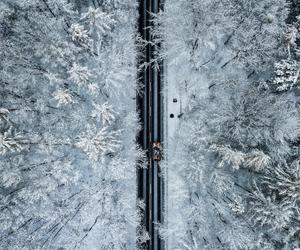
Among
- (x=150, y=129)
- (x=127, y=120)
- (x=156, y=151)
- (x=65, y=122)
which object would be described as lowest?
(x=156, y=151)

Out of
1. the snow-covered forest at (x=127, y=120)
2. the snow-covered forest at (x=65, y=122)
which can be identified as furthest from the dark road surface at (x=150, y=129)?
the snow-covered forest at (x=65, y=122)

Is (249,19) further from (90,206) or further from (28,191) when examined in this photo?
(28,191)

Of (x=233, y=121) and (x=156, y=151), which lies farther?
(x=156, y=151)

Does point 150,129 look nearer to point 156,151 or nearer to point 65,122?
point 156,151

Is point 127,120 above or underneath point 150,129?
above

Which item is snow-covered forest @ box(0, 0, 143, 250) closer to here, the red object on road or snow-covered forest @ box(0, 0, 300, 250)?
snow-covered forest @ box(0, 0, 300, 250)

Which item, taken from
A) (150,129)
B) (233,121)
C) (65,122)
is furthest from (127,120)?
(233,121)

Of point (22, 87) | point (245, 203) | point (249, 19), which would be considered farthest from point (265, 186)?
point (22, 87)
